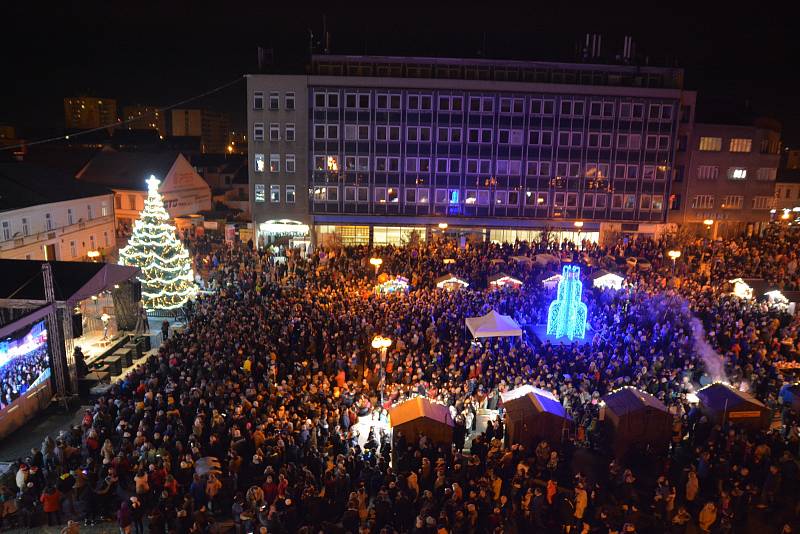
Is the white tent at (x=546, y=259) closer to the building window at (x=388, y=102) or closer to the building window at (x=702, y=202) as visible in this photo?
the building window at (x=388, y=102)

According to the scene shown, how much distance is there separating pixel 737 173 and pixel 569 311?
29127 mm

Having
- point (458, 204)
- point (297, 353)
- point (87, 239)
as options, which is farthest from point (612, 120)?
point (87, 239)

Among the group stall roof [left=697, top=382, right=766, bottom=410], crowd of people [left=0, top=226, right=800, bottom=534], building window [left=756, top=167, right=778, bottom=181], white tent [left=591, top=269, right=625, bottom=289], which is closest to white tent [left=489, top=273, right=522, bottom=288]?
crowd of people [left=0, top=226, right=800, bottom=534]

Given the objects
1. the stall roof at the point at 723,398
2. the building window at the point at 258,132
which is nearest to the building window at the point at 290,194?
the building window at the point at 258,132

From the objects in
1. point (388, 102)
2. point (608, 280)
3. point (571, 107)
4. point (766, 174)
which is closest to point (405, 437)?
point (608, 280)

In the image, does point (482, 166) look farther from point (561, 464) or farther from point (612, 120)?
point (561, 464)

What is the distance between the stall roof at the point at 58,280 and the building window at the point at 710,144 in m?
39.0

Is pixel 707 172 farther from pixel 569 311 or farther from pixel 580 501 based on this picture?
pixel 580 501

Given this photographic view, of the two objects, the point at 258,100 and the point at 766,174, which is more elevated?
the point at 258,100

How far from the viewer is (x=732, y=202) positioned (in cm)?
4256

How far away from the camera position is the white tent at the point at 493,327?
61.4ft

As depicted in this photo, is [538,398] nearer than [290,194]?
Yes

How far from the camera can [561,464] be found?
506 inches

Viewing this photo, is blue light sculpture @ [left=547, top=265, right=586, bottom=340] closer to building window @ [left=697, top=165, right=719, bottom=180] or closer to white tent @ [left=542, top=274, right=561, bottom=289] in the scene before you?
white tent @ [left=542, top=274, right=561, bottom=289]
